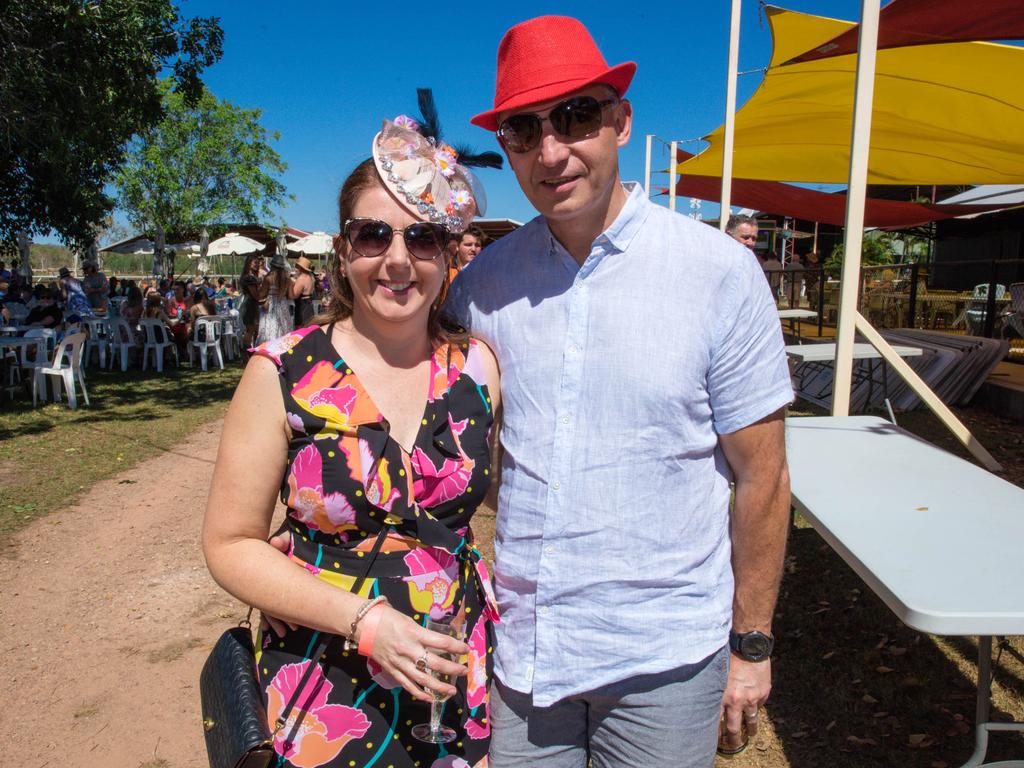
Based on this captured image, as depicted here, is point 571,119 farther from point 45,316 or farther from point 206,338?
point 206,338

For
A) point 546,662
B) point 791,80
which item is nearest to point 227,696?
point 546,662

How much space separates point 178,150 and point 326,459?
135 ft

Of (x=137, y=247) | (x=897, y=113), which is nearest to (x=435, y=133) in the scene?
(x=897, y=113)

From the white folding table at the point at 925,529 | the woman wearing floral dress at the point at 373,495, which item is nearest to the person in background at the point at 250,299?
the white folding table at the point at 925,529

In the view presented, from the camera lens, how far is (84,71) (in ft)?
31.6

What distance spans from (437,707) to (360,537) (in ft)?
1.15

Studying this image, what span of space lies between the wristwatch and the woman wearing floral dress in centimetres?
53

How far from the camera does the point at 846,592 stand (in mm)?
4023

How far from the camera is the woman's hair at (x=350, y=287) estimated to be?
5.12ft

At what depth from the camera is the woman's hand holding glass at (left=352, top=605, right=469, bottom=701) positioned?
127 centimetres

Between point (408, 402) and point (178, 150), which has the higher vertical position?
point (178, 150)

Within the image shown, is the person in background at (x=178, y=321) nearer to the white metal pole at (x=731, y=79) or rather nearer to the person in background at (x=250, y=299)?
the person in background at (x=250, y=299)

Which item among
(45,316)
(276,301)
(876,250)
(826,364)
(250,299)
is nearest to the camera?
(276,301)

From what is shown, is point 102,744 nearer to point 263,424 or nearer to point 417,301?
point 263,424
